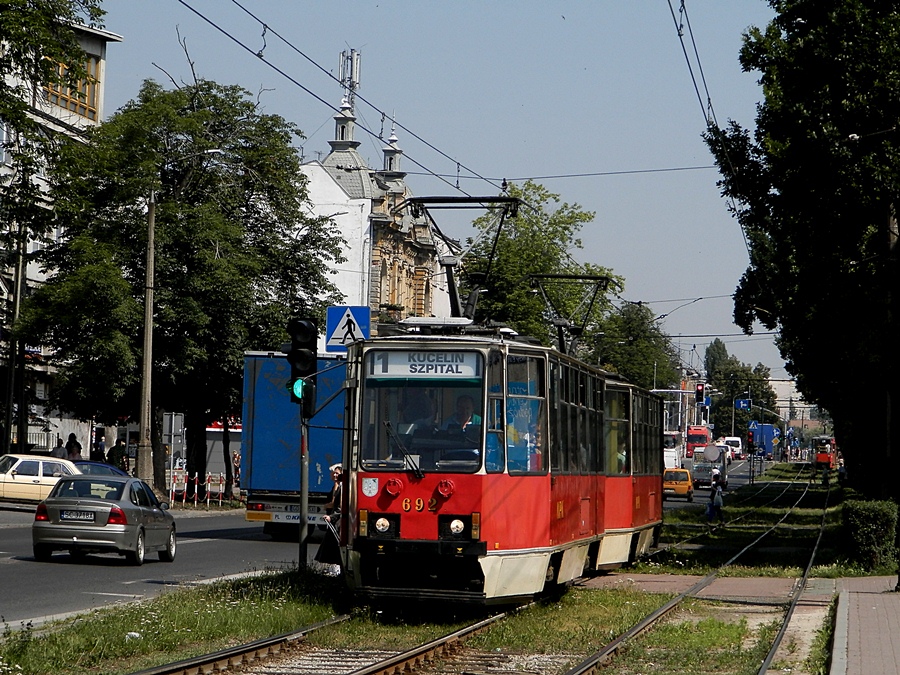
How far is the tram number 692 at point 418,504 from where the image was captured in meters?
14.2

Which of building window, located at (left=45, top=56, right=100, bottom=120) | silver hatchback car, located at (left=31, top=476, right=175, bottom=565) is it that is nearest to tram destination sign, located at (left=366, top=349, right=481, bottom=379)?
silver hatchback car, located at (left=31, top=476, right=175, bottom=565)

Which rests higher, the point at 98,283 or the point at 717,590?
the point at 98,283

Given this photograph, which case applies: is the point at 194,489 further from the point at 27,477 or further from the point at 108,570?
the point at 108,570

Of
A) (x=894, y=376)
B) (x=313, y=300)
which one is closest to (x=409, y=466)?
(x=894, y=376)

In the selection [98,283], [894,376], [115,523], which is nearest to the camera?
[115,523]

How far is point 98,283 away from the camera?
39.3m

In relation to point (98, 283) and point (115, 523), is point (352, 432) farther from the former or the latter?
point (98, 283)

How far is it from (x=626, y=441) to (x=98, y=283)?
21.7 meters

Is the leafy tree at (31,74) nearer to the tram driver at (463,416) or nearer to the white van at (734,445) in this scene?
the tram driver at (463,416)

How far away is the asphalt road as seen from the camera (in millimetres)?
16266

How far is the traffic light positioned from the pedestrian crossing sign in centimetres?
309

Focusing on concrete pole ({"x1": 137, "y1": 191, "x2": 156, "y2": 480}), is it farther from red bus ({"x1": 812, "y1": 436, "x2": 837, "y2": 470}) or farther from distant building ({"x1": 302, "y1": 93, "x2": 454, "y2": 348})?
red bus ({"x1": 812, "y1": 436, "x2": 837, "y2": 470})

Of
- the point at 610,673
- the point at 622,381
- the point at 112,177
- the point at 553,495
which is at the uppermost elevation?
the point at 112,177

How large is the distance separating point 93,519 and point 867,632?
480 inches
